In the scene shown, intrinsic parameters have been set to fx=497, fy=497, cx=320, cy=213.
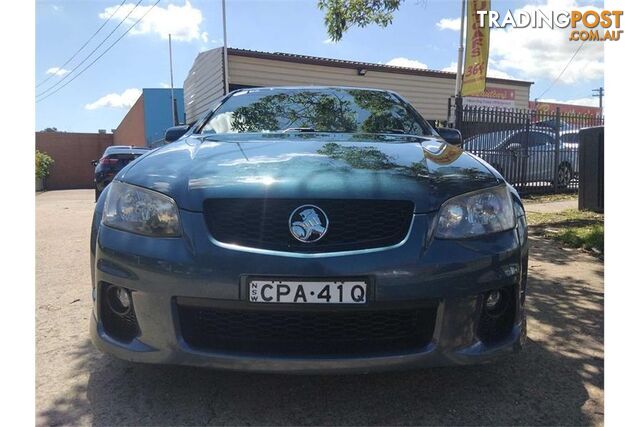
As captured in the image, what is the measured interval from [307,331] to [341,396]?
441mm

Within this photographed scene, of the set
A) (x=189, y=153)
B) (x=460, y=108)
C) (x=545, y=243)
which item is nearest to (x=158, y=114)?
(x=460, y=108)

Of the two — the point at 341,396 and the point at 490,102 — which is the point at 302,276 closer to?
the point at 341,396

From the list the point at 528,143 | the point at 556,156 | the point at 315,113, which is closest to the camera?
the point at 315,113

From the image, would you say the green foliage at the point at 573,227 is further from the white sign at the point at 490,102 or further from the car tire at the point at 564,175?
the white sign at the point at 490,102

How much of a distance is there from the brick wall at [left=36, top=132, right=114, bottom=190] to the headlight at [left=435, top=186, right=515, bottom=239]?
1118 inches

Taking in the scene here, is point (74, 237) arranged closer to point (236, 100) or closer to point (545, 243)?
point (236, 100)

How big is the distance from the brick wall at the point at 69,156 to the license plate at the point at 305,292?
2827 cm

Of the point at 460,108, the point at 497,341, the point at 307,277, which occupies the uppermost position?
the point at 460,108

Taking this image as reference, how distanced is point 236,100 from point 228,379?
2.13m

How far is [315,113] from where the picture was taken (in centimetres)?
343

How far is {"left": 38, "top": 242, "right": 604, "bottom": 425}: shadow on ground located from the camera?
204 cm

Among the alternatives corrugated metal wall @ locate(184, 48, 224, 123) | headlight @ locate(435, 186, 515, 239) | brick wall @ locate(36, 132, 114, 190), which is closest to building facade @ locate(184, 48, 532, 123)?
corrugated metal wall @ locate(184, 48, 224, 123)

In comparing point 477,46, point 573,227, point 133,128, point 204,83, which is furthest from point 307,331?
point 133,128
